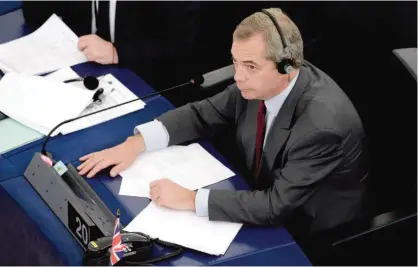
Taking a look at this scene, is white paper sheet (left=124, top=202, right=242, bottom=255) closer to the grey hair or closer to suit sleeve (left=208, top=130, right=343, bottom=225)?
suit sleeve (left=208, top=130, right=343, bottom=225)

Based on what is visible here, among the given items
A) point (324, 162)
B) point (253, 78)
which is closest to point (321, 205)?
point (324, 162)

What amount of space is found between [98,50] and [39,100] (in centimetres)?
35

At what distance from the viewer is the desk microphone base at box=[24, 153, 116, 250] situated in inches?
66.7

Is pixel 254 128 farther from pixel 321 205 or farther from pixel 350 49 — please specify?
pixel 350 49

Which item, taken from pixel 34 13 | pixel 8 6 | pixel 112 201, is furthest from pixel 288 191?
pixel 8 6

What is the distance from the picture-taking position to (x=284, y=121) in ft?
6.21

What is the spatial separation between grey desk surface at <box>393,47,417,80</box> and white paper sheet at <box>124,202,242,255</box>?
634 millimetres

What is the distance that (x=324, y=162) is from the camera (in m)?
1.84

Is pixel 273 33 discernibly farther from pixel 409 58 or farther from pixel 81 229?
pixel 81 229

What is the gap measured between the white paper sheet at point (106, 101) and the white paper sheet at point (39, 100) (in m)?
0.04

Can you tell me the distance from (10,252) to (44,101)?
71 cm

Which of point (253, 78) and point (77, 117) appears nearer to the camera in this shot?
point (253, 78)

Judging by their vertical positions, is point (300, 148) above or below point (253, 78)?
below

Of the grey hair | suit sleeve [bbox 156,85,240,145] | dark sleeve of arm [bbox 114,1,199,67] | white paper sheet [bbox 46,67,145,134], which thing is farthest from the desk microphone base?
dark sleeve of arm [bbox 114,1,199,67]
